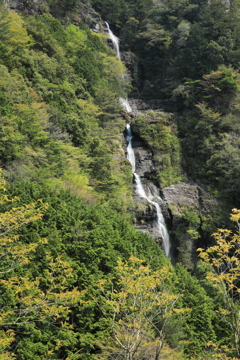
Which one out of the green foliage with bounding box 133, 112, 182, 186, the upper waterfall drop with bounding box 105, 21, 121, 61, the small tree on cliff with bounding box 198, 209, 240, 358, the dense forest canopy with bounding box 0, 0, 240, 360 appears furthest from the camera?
the upper waterfall drop with bounding box 105, 21, 121, 61

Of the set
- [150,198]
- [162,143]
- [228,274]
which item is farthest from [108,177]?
[228,274]

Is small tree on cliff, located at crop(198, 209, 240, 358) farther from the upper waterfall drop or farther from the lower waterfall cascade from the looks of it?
Result: the upper waterfall drop

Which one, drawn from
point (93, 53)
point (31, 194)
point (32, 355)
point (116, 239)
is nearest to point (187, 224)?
point (116, 239)

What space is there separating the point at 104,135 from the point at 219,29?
21.2 metres

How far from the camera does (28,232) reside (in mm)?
7750

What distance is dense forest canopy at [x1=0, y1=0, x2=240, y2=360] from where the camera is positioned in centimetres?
559

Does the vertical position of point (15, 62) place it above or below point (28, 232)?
above

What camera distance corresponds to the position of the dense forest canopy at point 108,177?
220 inches

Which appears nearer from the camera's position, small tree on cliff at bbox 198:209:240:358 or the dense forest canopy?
small tree on cliff at bbox 198:209:240:358

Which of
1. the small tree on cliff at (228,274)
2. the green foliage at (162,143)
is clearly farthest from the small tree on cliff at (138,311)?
the green foliage at (162,143)

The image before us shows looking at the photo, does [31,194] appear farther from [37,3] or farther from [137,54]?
[137,54]

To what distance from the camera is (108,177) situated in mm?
16312

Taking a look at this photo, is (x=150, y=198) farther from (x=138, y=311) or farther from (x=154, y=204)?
(x=138, y=311)

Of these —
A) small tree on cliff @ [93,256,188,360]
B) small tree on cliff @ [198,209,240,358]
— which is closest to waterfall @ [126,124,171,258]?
small tree on cliff @ [93,256,188,360]
